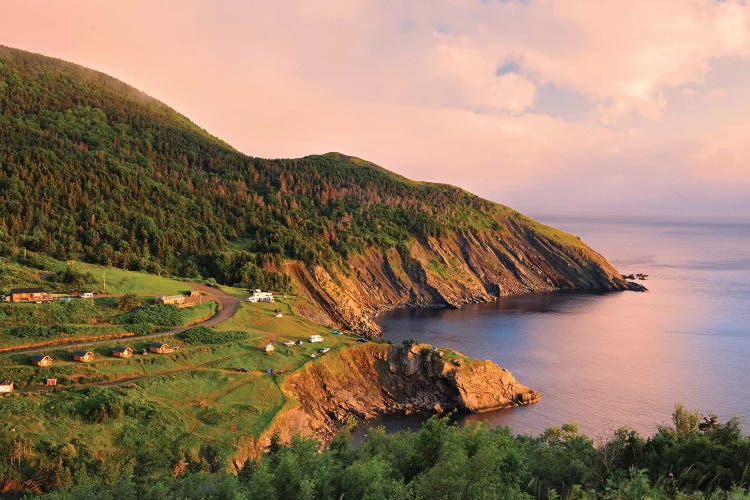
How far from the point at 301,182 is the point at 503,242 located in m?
82.0

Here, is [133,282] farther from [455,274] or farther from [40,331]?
[455,274]

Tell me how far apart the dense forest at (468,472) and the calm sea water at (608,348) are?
123ft

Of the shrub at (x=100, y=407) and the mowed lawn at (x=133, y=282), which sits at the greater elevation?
the mowed lawn at (x=133, y=282)

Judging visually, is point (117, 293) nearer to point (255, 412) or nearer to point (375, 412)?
point (255, 412)

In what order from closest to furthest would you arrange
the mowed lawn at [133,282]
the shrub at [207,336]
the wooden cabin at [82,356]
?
1. the wooden cabin at [82,356]
2. the shrub at [207,336]
3. the mowed lawn at [133,282]

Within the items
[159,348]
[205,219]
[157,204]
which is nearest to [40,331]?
[159,348]

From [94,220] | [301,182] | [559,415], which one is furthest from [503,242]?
[94,220]

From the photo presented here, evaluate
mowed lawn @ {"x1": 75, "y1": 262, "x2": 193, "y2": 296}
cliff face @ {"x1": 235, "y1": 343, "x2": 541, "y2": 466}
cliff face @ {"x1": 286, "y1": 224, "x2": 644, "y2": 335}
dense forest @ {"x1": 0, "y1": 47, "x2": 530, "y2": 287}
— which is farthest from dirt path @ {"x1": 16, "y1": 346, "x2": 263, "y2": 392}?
cliff face @ {"x1": 286, "y1": 224, "x2": 644, "y2": 335}

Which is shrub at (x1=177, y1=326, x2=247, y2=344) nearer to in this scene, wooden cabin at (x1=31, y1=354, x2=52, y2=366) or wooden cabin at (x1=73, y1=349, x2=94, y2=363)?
wooden cabin at (x1=73, y1=349, x2=94, y2=363)

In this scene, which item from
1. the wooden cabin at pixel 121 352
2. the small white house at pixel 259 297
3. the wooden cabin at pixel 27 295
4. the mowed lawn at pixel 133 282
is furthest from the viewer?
the small white house at pixel 259 297

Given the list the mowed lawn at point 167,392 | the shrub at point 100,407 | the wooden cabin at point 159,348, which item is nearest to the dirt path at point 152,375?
the mowed lawn at point 167,392

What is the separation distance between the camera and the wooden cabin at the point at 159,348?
2461 inches

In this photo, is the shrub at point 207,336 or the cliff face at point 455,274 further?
the cliff face at point 455,274

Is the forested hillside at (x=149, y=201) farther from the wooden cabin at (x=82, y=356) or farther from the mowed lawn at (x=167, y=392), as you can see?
the wooden cabin at (x=82, y=356)
